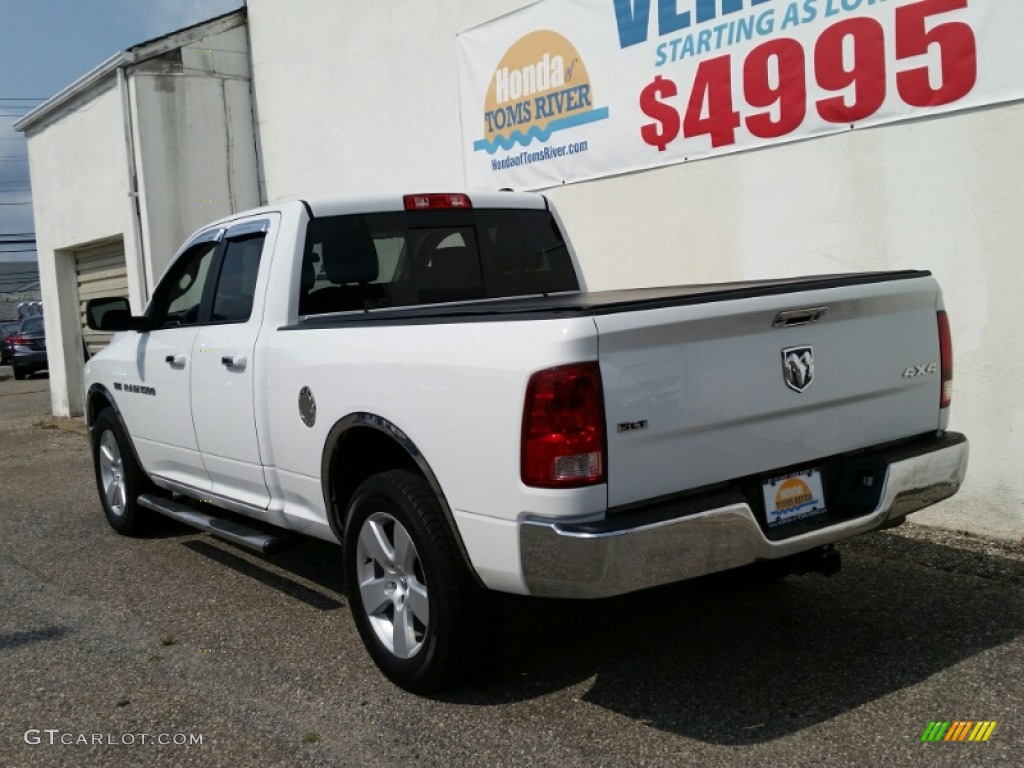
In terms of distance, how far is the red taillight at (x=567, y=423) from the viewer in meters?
3.21

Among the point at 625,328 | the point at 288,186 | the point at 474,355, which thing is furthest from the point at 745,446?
the point at 288,186

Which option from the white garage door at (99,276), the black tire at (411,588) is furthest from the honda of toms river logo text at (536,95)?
the white garage door at (99,276)

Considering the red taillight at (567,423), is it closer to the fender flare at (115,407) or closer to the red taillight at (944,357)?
the red taillight at (944,357)

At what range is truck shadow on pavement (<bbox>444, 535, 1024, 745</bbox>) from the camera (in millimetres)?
3779

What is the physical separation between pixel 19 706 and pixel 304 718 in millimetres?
1198

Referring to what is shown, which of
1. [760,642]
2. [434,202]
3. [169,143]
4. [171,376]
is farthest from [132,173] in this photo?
[760,642]

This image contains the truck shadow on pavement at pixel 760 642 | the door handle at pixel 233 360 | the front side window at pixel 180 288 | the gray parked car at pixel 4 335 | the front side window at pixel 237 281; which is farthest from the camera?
the gray parked car at pixel 4 335

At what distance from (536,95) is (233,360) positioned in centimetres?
415

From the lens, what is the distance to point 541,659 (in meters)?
4.29

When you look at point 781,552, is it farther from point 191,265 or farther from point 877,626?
point 191,265

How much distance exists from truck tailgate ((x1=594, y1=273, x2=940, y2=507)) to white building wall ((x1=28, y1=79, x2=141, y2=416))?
9.67 metres

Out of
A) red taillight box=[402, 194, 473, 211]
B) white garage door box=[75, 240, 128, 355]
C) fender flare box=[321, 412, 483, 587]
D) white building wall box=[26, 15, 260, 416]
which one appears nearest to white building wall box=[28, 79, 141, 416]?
white building wall box=[26, 15, 260, 416]

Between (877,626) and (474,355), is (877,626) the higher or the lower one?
the lower one

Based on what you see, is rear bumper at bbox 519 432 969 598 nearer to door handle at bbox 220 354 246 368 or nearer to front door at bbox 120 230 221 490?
door handle at bbox 220 354 246 368
